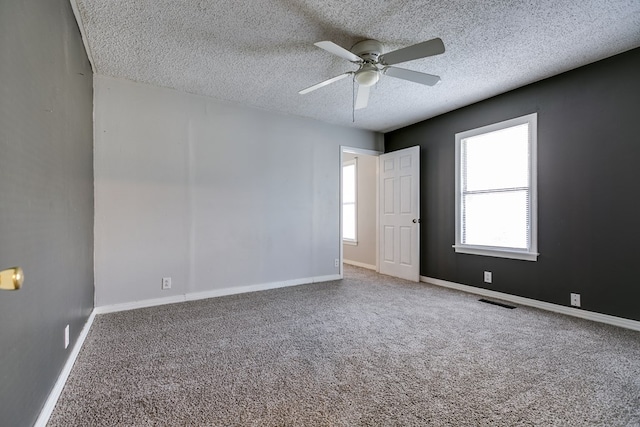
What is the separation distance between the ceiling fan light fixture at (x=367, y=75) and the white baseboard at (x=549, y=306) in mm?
2942

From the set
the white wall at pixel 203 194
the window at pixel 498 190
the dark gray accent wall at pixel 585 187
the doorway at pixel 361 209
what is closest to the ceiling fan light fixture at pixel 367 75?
the dark gray accent wall at pixel 585 187

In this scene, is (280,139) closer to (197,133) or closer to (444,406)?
(197,133)

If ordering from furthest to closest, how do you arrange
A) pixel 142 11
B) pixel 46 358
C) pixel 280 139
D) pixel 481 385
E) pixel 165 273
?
1. pixel 280 139
2. pixel 165 273
3. pixel 142 11
4. pixel 481 385
5. pixel 46 358

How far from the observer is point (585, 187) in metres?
2.99

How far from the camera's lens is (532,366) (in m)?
2.02

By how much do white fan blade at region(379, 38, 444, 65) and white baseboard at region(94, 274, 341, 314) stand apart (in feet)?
9.93

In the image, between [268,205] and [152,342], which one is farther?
[268,205]

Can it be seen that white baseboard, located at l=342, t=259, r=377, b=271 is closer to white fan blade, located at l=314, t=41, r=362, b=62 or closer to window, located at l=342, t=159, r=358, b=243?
window, located at l=342, t=159, r=358, b=243

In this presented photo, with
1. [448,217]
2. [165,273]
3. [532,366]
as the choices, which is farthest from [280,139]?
[532,366]

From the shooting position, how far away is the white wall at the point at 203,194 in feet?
10.5

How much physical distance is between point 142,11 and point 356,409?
115 inches

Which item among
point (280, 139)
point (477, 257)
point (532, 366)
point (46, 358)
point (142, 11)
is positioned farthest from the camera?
point (280, 139)

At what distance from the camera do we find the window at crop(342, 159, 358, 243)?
608 cm

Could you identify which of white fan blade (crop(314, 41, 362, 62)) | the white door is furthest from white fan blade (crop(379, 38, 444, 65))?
the white door
